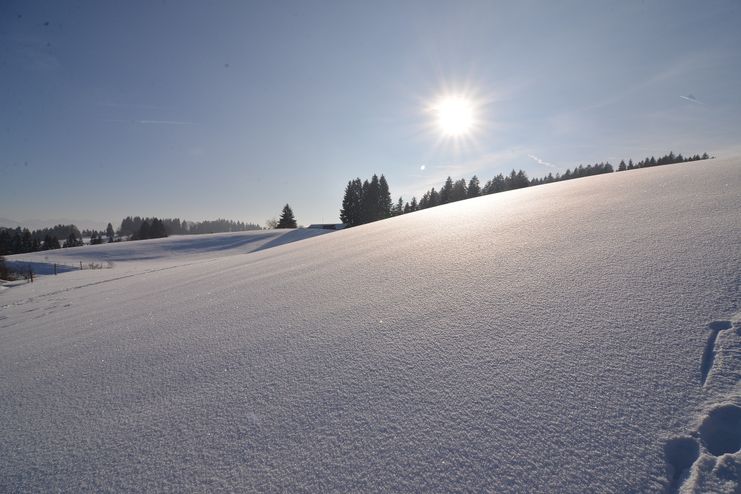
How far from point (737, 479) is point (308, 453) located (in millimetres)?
1287

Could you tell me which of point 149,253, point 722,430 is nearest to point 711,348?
point 722,430

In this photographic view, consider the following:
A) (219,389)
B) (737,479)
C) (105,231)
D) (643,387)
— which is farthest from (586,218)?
(105,231)

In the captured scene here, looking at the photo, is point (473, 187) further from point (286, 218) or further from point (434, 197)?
point (286, 218)

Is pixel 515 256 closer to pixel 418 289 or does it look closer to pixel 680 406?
pixel 418 289

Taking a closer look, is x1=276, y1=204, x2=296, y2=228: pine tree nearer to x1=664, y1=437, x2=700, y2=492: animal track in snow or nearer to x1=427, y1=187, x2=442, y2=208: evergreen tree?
x1=427, y1=187, x2=442, y2=208: evergreen tree

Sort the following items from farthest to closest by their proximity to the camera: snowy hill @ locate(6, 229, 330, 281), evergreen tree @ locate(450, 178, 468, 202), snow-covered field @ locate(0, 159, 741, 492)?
evergreen tree @ locate(450, 178, 468, 202) → snowy hill @ locate(6, 229, 330, 281) → snow-covered field @ locate(0, 159, 741, 492)

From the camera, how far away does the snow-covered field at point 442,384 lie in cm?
90

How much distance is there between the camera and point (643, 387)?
1.02 meters

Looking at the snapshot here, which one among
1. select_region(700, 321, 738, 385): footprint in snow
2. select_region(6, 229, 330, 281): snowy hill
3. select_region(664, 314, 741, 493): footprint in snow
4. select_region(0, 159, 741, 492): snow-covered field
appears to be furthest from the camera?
select_region(6, 229, 330, 281): snowy hill

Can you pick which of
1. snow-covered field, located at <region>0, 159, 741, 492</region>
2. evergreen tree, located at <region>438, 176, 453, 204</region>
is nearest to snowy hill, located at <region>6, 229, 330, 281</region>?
snow-covered field, located at <region>0, 159, 741, 492</region>

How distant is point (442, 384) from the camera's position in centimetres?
121

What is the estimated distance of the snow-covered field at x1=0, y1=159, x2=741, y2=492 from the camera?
90 cm

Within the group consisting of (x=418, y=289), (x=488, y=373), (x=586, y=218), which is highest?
(x=586, y=218)

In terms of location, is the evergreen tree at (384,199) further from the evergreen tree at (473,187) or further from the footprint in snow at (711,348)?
the footprint in snow at (711,348)
